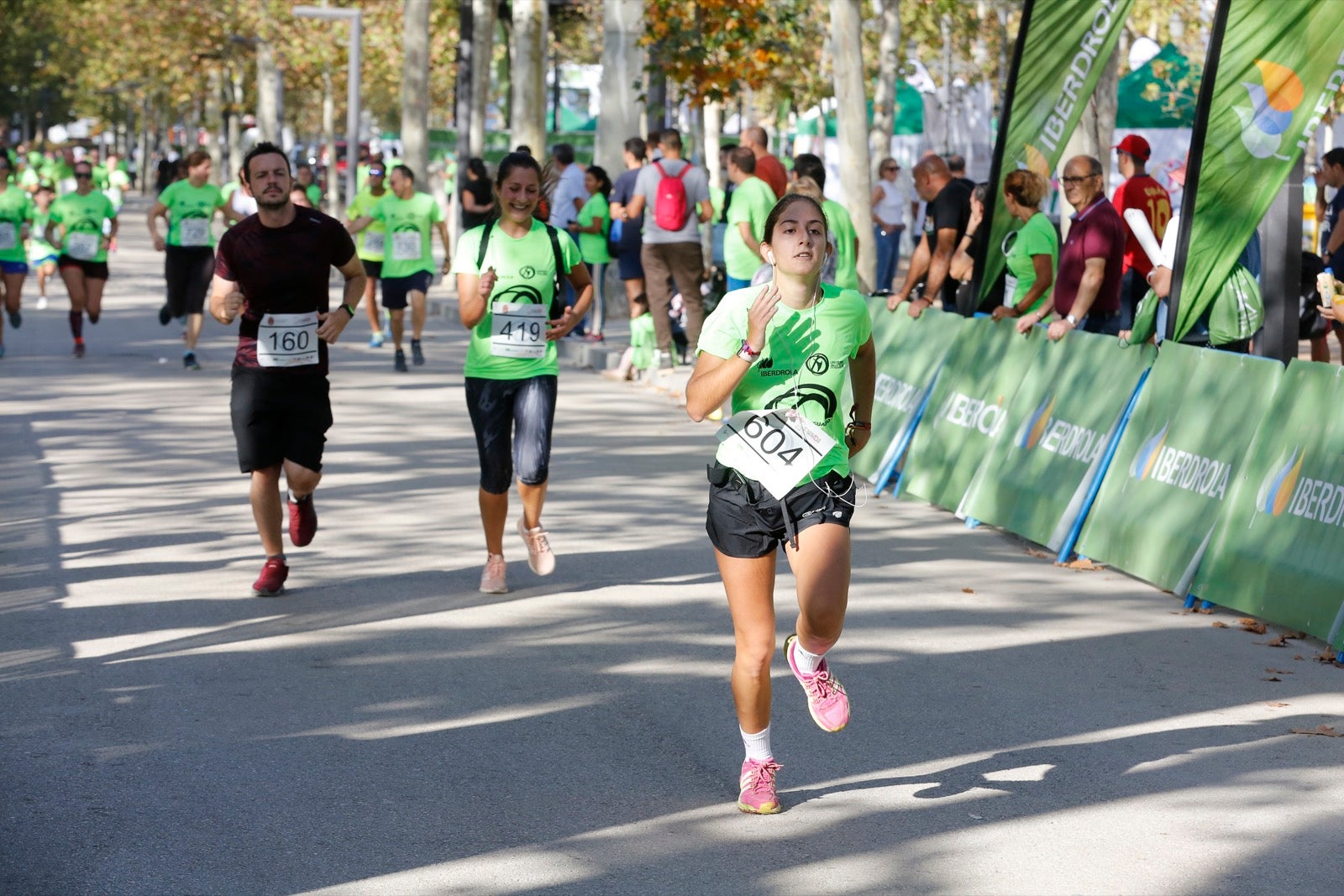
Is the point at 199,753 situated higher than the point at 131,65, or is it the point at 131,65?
the point at 131,65

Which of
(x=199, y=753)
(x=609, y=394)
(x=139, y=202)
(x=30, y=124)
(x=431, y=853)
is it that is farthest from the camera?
(x=30, y=124)

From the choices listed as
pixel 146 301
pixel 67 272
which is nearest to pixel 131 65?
pixel 146 301

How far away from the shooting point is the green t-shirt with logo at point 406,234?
60.8 ft

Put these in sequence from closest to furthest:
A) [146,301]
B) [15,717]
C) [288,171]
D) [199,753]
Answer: [199,753] < [15,717] < [288,171] < [146,301]

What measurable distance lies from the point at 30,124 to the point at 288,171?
11075 centimetres

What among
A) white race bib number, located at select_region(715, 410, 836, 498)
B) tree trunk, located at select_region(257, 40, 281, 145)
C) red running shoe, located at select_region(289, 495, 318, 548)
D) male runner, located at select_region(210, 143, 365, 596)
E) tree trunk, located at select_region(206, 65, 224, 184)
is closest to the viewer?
white race bib number, located at select_region(715, 410, 836, 498)

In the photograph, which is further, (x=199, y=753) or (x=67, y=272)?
(x=67, y=272)

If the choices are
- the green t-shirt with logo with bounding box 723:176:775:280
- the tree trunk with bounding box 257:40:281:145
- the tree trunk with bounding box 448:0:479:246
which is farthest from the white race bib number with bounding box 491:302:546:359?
the tree trunk with bounding box 257:40:281:145

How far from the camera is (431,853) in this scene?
518 centimetres

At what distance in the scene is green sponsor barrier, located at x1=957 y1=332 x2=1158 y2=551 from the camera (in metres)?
9.72

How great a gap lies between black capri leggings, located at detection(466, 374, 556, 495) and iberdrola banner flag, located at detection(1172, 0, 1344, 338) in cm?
334

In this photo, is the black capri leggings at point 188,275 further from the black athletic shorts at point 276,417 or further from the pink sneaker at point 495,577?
the pink sneaker at point 495,577

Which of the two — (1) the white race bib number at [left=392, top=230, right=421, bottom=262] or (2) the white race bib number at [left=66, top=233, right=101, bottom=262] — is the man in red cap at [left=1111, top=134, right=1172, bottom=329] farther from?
(2) the white race bib number at [left=66, top=233, right=101, bottom=262]

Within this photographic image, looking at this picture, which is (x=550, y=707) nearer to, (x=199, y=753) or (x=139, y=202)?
(x=199, y=753)
